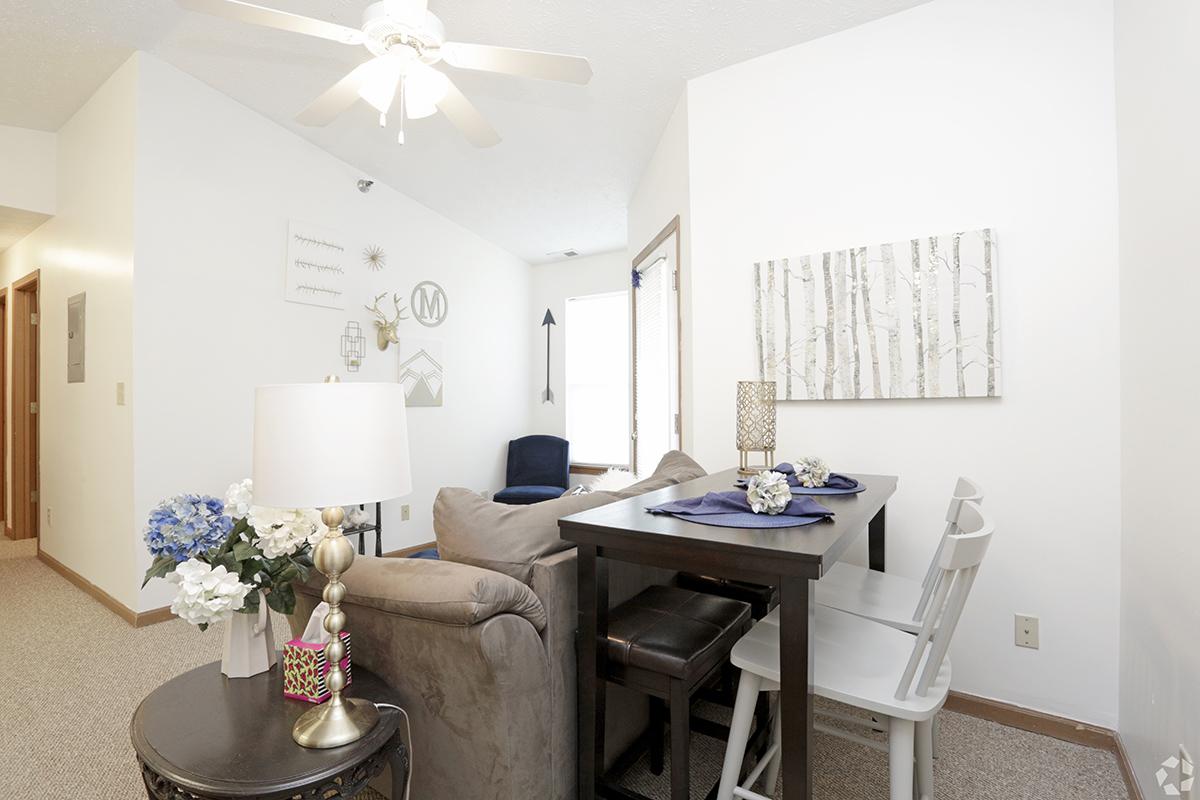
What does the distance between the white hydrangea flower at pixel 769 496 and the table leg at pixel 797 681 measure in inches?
12.5

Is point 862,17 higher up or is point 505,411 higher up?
point 862,17

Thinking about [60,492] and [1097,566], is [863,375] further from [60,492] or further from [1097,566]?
[60,492]

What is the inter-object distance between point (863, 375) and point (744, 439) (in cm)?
60

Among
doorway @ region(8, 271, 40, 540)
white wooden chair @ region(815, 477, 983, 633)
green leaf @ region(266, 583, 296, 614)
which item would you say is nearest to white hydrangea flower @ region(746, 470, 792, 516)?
white wooden chair @ region(815, 477, 983, 633)

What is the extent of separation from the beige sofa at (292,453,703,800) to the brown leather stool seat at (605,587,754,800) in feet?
0.52

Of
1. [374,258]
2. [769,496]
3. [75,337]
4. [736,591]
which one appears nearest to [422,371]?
[374,258]

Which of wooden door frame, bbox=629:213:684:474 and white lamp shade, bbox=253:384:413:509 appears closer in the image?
white lamp shade, bbox=253:384:413:509

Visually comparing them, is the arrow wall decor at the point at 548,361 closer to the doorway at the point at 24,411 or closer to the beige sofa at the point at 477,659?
the doorway at the point at 24,411

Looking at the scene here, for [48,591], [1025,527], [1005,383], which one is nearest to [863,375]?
[1005,383]

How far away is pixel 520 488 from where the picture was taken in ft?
16.5

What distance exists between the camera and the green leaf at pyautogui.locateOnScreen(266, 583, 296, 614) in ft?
4.32

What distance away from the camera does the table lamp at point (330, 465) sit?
1.09 metres

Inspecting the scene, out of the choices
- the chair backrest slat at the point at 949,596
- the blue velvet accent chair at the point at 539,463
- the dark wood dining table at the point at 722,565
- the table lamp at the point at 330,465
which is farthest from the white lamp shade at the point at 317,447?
the blue velvet accent chair at the point at 539,463

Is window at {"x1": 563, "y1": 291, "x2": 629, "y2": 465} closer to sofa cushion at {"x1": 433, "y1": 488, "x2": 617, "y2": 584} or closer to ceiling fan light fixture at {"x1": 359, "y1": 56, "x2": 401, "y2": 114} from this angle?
ceiling fan light fixture at {"x1": 359, "y1": 56, "x2": 401, "y2": 114}
